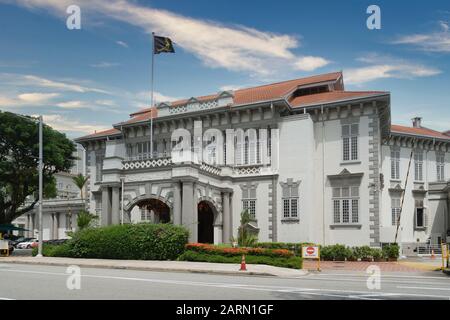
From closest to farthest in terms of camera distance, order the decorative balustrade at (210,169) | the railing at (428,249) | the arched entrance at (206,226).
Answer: the decorative balustrade at (210,169)
the arched entrance at (206,226)
the railing at (428,249)

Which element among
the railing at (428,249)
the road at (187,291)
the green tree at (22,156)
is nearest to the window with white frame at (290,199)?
the railing at (428,249)

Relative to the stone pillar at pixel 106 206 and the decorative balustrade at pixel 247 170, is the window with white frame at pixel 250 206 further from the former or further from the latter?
the stone pillar at pixel 106 206

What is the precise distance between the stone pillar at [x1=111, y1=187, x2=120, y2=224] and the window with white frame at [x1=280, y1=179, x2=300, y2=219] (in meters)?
10.8

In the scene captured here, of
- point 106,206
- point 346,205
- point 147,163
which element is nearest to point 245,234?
point 346,205

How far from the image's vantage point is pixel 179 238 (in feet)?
92.7

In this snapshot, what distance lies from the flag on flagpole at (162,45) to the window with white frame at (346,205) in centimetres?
1595

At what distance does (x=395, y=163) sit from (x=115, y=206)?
24.2 metres

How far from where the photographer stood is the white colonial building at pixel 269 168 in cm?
3238

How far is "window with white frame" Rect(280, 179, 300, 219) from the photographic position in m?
34.3

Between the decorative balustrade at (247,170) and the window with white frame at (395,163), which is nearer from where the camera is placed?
the decorative balustrade at (247,170)

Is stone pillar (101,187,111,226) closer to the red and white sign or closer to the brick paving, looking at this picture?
the brick paving

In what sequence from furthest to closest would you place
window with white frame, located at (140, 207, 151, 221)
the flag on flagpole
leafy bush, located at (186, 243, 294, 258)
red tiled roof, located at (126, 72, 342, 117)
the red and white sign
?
window with white frame, located at (140, 207, 151, 221)
the flag on flagpole
red tiled roof, located at (126, 72, 342, 117)
leafy bush, located at (186, 243, 294, 258)
the red and white sign

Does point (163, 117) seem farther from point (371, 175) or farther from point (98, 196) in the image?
point (371, 175)

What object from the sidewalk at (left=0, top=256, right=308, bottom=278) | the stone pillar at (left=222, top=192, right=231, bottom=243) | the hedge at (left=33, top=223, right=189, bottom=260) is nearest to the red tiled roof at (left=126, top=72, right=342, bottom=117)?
the stone pillar at (left=222, top=192, right=231, bottom=243)
